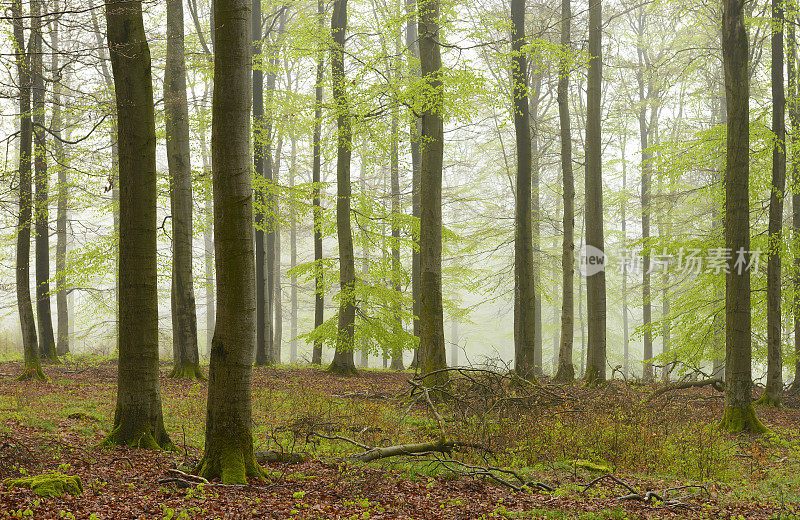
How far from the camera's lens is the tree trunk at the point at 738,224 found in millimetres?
9305

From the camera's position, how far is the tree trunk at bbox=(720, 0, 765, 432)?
30.5ft

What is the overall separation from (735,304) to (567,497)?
18.8ft

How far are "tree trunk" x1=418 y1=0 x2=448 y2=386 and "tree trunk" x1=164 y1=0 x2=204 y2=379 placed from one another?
5.70 m

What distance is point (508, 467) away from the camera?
672cm

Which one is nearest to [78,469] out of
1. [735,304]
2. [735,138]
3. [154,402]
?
[154,402]

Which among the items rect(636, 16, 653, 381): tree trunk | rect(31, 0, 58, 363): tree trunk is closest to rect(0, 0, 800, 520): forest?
rect(31, 0, 58, 363): tree trunk

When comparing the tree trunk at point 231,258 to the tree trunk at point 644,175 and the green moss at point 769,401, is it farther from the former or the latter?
the tree trunk at point 644,175

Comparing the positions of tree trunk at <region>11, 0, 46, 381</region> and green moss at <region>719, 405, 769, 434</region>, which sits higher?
tree trunk at <region>11, 0, 46, 381</region>

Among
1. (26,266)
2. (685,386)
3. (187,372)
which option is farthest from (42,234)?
(685,386)

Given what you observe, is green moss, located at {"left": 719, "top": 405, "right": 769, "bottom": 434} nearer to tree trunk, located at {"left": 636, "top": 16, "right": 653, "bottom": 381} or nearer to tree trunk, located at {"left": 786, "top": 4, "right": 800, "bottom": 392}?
tree trunk, located at {"left": 786, "top": 4, "right": 800, "bottom": 392}

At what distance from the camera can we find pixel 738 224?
30.8 feet

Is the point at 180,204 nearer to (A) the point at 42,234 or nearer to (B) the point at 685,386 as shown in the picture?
(A) the point at 42,234

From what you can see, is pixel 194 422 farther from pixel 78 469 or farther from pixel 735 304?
pixel 735 304

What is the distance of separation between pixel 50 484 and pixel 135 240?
269 centimetres
